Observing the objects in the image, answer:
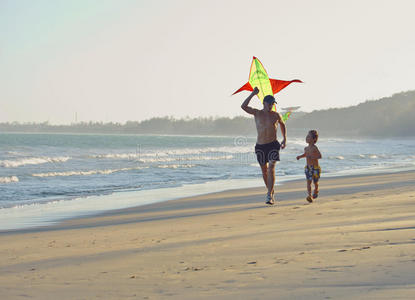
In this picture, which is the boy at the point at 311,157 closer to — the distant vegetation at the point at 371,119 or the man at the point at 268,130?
the man at the point at 268,130

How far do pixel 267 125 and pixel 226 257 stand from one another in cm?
Result: 387

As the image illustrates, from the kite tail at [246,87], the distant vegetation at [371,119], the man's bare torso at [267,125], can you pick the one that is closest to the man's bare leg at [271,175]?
the man's bare torso at [267,125]

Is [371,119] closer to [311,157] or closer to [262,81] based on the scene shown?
[262,81]

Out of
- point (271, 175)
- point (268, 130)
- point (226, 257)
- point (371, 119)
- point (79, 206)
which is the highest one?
point (371, 119)

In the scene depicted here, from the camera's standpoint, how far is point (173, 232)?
553 cm

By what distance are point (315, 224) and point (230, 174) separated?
39.9ft

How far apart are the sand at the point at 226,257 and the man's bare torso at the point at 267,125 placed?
116cm

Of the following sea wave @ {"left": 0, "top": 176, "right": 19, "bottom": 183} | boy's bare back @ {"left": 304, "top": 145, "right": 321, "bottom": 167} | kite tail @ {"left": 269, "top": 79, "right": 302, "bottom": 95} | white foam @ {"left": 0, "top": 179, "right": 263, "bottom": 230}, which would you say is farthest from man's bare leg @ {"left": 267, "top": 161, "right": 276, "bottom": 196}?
sea wave @ {"left": 0, "top": 176, "right": 19, "bottom": 183}

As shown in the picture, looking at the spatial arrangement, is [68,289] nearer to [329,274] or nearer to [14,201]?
[329,274]

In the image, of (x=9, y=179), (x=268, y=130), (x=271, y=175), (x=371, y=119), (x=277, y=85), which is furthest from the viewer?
(x=371, y=119)

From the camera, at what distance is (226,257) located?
3725mm

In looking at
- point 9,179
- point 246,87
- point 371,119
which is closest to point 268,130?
point 246,87

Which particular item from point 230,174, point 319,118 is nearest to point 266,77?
point 230,174

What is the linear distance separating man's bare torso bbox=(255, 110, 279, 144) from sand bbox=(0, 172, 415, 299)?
1.16 meters
